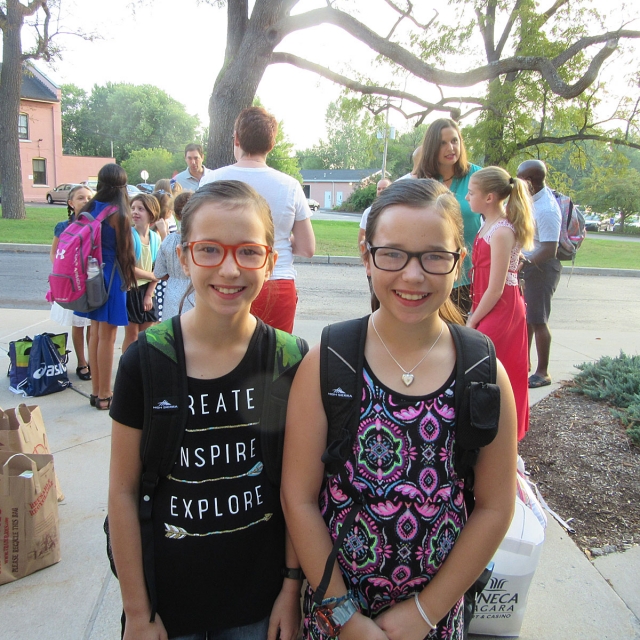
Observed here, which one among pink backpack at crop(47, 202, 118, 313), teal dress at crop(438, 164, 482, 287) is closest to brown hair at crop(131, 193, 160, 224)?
pink backpack at crop(47, 202, 118, 313)

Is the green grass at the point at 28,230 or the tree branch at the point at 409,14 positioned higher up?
the tree branch at the point at 409,14

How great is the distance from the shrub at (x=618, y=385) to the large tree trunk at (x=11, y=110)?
20311 mm

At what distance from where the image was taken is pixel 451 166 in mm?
3490

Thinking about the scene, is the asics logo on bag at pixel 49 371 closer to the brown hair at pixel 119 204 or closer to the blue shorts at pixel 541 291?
the brown hair at pixel 119 204

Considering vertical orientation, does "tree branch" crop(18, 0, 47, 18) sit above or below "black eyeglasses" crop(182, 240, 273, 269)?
above

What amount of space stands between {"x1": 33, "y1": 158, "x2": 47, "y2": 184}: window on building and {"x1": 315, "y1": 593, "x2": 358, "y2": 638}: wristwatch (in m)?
49.9

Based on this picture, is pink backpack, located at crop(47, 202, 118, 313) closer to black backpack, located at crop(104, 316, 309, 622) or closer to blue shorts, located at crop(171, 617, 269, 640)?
black backpack, located at crop(104, 316, 309, 622)

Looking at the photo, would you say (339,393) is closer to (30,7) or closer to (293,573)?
(293,573)

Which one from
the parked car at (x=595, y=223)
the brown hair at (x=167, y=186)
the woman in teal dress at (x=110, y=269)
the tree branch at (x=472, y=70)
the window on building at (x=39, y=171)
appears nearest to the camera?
the woman in teal dress at (x=110, y=269)

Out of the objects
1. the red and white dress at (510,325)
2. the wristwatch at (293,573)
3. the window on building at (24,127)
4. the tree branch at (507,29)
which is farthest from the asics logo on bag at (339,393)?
the window on building at (24,127)

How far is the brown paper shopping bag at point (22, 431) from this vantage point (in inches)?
100

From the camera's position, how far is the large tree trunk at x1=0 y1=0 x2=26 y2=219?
1912 cm

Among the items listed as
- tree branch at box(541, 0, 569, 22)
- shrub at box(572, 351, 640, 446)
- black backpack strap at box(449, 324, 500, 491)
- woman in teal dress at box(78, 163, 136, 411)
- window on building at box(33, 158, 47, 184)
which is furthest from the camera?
window on building at box(33, 158, 47, 184)

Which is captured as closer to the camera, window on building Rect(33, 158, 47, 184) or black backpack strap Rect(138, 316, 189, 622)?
black backpack strap Rect(138, 316, 189, 622)
